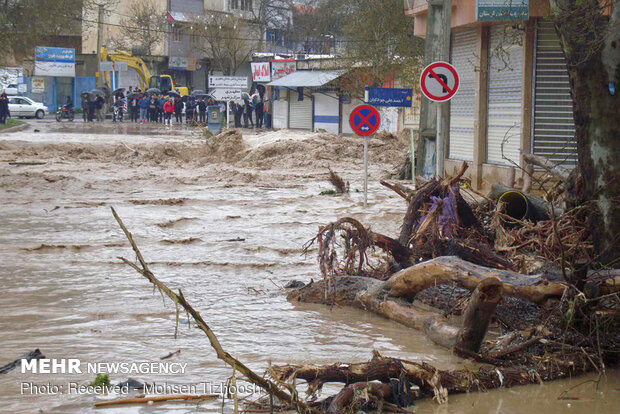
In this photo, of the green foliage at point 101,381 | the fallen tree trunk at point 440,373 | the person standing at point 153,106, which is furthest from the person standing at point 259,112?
the green foliage at point 101,381

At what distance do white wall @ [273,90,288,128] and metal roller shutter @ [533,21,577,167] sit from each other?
32.8 meters

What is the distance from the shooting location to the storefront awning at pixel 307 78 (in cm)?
4256

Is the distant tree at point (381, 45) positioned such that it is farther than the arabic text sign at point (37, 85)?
No

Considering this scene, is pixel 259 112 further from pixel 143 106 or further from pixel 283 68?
pixel 143 106

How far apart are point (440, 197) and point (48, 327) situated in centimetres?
399

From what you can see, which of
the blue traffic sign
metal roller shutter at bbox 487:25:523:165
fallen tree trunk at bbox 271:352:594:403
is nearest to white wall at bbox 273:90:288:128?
metal roller shutter at bbox 487:25:523:165

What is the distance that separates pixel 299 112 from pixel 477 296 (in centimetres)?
4217

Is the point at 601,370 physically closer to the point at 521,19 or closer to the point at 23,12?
the point at 521,19

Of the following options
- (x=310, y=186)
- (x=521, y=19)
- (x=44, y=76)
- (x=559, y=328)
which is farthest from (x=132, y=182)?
(x=44, y=76)

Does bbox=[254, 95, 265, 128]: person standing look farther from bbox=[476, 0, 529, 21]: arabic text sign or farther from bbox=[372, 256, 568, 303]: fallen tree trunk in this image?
bbox=[372, 256, 568, 303]: fallen tree trunk

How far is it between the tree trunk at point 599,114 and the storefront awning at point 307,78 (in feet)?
112

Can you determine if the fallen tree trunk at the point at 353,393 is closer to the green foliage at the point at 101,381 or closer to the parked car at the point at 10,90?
the green foliage at the point at 101,381

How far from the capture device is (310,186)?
20.2m

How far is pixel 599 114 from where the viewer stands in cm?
654
